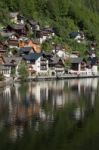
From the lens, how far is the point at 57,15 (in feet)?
337

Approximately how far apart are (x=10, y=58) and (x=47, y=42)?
19851mm

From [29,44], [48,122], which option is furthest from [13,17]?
[48,122]

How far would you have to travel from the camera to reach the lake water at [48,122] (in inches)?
838

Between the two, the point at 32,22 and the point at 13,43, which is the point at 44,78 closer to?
the point at 13,43

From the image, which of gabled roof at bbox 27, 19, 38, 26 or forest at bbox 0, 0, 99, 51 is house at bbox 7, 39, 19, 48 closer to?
forest at bbox 0, 0, 99, 51

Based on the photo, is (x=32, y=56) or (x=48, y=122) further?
(x=32, y=56)

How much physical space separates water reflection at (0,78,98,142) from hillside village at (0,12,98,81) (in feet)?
61.6

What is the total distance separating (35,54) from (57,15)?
105 feet

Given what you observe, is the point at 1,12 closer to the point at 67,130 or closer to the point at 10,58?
the point at 10,58

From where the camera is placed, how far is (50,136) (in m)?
22.6

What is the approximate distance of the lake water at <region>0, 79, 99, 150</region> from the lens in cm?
2130

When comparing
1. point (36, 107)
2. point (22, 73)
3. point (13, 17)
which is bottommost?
point (36, 107)

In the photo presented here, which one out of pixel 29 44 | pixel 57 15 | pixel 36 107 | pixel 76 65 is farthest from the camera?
pixel 57 15

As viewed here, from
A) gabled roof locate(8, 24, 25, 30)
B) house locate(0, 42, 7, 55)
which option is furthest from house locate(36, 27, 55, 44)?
house locate(0, 42, 7, 55)
